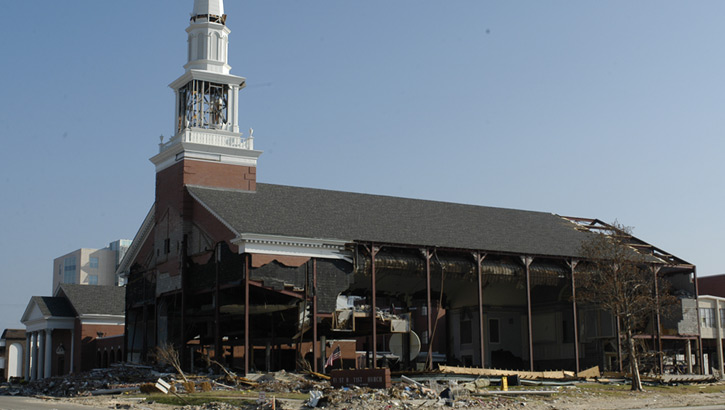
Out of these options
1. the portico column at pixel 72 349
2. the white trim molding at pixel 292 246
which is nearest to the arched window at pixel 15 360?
the portico column at pixel 72 349

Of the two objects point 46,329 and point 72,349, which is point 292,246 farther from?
point 46,329

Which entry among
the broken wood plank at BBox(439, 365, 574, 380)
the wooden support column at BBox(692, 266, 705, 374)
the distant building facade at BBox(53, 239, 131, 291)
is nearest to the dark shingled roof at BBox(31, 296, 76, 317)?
the broken wood plank at BBox(439, 365, 574, 380)

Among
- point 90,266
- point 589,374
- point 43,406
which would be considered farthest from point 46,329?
point 90,266

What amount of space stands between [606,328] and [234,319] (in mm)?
25777

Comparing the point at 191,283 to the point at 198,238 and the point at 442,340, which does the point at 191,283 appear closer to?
the point at 198,238

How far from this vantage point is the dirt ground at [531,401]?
115ft

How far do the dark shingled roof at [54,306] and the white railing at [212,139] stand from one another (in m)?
24.6

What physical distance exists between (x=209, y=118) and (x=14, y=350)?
158 ft

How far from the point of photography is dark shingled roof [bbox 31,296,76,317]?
74812 mm

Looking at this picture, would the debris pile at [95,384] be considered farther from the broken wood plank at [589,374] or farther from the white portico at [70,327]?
→ the broken wood plank at [589,374]

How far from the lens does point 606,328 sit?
63062mm

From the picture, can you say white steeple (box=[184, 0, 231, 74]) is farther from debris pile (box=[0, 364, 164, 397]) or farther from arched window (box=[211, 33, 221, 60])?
debris pile (box=[0, 364, 164, 397])

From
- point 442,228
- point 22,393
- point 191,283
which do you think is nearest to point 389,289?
point 442,228

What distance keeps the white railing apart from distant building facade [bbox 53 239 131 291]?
411 ft
